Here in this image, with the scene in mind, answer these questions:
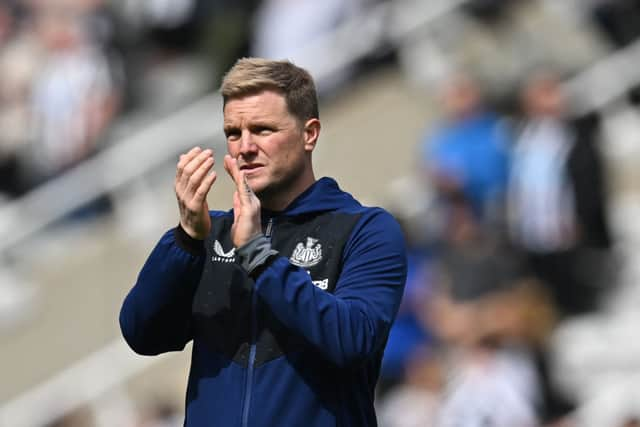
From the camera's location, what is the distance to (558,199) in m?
9.64

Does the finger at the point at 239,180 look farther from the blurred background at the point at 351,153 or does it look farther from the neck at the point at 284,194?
the blurred background at the point at 351,153

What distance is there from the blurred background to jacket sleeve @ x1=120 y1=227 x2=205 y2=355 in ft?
15.8

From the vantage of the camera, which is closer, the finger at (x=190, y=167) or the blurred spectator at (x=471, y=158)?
the finger at (x=190, y=167)

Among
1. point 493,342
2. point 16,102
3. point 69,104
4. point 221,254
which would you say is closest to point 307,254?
point 221,254

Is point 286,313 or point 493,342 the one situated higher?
point 286,313

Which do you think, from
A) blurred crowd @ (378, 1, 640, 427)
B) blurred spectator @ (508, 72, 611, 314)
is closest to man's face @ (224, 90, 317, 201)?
blurred crowd @ (378, 1, 640, 427)

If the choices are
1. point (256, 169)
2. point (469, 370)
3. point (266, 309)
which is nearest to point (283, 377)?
point (266, 309)

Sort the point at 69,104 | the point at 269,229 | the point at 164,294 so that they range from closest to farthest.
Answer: the point at 164,294
the point at 269,229
the point at 69,104

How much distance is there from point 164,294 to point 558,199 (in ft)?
19.0

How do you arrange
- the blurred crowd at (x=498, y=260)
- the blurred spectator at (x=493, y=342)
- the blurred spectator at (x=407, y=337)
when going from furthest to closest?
the blurred spectator at (x=407, y=337)
the blurred crowd at (x=498, y=260)
the blurred spectator at (x=493, y=342)

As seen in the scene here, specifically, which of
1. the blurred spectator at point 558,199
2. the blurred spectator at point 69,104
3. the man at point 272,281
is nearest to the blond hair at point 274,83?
the man at point 272,281

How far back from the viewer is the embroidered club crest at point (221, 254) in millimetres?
4215

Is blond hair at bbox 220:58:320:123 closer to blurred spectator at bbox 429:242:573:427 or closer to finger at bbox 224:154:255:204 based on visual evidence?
finger at bbox 224:154:255:204

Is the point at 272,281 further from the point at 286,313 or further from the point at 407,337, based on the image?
the point at 407,337
